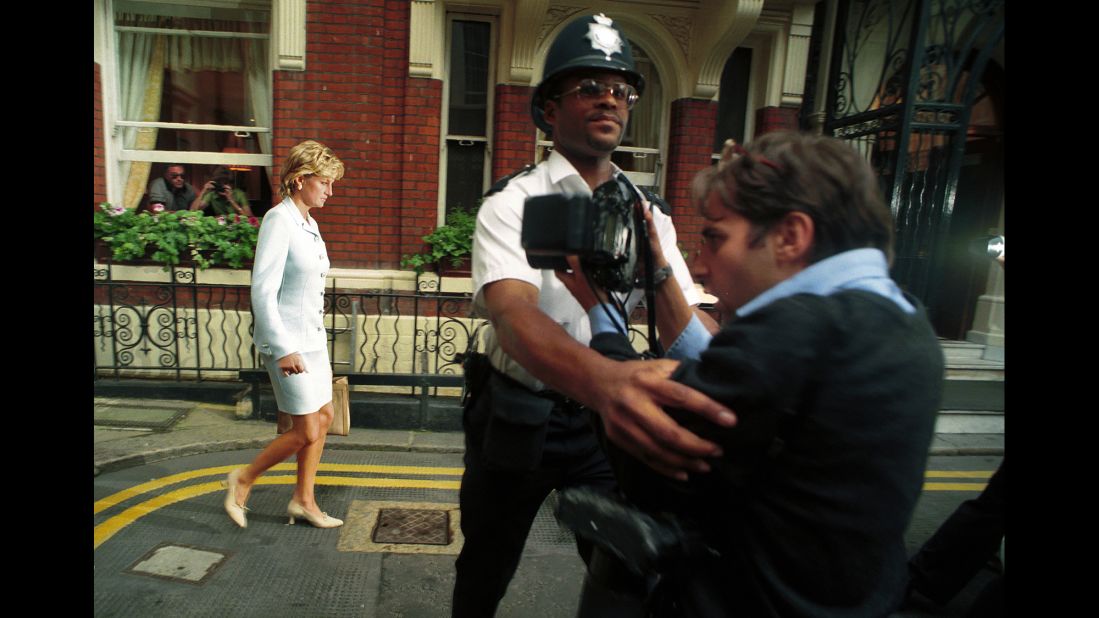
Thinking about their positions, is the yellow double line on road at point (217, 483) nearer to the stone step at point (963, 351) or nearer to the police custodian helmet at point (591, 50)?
the police custodian helmet at point (591, 50)

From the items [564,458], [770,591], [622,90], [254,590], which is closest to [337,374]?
[254,590]

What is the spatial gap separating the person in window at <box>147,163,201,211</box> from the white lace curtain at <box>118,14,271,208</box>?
0.81ft

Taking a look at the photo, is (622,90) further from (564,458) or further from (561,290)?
(564,458)

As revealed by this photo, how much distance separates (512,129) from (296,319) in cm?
397

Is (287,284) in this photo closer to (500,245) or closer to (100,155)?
(500,245)

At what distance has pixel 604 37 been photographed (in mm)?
1772

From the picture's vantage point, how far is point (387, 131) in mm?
6551

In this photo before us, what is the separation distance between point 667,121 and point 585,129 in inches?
230

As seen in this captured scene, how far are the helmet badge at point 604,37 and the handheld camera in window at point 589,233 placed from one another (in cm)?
56

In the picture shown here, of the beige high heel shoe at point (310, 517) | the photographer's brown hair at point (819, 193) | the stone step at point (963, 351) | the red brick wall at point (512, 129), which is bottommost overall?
the beige high heel shoe at point (310, 517)

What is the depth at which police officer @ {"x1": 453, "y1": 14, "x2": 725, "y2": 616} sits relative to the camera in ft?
4.74

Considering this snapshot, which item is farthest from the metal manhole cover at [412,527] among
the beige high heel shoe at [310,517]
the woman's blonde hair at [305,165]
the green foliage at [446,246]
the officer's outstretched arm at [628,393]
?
the green foliage at [446,246]

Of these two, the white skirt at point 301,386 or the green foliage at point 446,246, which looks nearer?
the white skirt at point 301,386

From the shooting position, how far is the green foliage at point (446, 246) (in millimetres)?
6531
